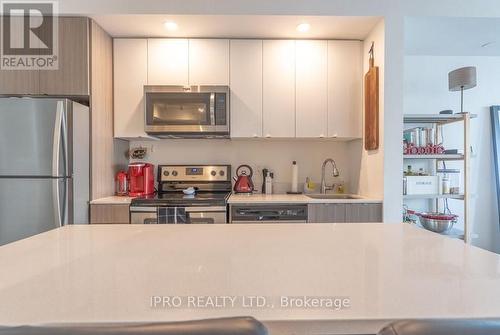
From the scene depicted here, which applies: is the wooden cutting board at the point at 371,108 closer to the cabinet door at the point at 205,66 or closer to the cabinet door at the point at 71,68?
the cabinet door at the point at 205,66

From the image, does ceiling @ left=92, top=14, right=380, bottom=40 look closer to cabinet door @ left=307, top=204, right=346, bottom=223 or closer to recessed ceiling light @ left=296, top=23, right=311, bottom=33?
recessed ceiling light @ left=296, top=23, right=311, bottom=33

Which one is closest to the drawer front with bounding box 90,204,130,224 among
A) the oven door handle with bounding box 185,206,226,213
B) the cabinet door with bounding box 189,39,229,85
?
the oven door handle with bounding box 185,206,226,213

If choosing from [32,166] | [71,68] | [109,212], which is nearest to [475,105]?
[109,212]

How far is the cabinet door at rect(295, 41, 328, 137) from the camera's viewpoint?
8.71ft

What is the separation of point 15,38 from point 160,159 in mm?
1529

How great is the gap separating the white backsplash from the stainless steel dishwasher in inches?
25.6

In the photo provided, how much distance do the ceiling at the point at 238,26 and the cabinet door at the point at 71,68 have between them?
0.68 ft

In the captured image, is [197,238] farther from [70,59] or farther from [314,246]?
[70,59]

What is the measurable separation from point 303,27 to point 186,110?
1.26 meters

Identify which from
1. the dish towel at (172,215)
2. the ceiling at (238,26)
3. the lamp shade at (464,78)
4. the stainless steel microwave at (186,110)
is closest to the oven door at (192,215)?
the dish towel at (172,215)

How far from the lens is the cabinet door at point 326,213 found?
7.61ft

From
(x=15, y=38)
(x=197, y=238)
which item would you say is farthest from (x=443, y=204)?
(x=15, y=38)

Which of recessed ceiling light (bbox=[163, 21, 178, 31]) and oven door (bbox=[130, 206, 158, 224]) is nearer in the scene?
oven door (bbox=[130, 206, 158, 224])

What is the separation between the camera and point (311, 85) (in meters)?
2.66
